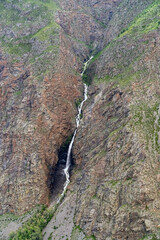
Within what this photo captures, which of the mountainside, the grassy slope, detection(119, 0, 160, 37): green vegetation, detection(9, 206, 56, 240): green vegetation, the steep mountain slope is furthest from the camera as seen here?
the grassy slope

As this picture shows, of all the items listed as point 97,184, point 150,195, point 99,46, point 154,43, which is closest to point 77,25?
point 99,46

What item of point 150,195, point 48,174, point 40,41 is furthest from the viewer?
point 40,41

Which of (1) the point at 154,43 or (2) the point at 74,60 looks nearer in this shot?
(1) the point at 154,43

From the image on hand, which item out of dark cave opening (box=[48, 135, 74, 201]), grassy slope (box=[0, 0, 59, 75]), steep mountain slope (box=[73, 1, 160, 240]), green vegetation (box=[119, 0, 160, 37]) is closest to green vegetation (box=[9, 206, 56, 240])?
dark cave opening (box=[48, 135, 74, 201])

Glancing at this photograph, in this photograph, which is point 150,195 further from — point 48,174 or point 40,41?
point 40,41

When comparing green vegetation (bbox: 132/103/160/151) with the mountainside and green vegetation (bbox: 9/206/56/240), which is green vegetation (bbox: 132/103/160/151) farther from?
green vegetation (bbox: 9/206/56/240)
